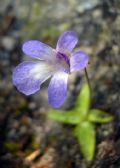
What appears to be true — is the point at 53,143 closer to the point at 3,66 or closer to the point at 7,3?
the point at 3,66

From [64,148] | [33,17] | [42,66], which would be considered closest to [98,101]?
[64,148]

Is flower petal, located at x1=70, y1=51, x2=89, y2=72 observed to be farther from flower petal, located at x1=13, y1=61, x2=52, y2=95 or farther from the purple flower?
flower petal, located at x1=13, y1=61, x2=52, y2=95

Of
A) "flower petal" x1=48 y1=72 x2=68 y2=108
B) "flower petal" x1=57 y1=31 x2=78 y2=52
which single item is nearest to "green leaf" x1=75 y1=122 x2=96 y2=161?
"flower petal" x1=48 y1=72 x2=68 y2=108

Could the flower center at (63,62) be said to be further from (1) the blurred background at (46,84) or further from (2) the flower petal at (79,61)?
(1) the blurred background at (46,84)

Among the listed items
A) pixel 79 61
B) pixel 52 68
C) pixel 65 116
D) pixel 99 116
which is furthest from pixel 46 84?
pixel 79 61

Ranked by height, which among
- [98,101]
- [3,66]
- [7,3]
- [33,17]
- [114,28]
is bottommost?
[98,101]

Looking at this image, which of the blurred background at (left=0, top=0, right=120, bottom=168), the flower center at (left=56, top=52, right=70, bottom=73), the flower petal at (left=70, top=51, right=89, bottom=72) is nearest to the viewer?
the flower petal at (left=70, top=51, right=89, bottom=72)

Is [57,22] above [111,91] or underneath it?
above
